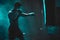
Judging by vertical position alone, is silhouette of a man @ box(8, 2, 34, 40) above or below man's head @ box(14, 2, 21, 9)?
below

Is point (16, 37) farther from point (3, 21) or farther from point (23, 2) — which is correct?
point (23, 2)

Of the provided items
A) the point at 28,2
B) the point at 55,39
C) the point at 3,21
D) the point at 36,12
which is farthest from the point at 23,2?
Answer: the point at 55,39

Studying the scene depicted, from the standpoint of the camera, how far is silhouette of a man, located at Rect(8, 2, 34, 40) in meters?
1.76

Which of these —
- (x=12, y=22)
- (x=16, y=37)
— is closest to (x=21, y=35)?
(x=16, y=37)

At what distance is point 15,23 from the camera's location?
180cm

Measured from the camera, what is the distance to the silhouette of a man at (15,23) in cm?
176

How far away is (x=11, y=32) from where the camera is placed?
1821 millimetres

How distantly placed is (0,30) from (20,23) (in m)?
0.26

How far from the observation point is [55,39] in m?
1.88

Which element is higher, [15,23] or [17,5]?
[17,5]

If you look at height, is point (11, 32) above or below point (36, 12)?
below

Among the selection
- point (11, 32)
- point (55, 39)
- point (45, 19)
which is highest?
point (45, 19)

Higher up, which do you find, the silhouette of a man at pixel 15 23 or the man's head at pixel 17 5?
the man's head at pixel 17 5

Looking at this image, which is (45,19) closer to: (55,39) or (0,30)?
(55,39)
